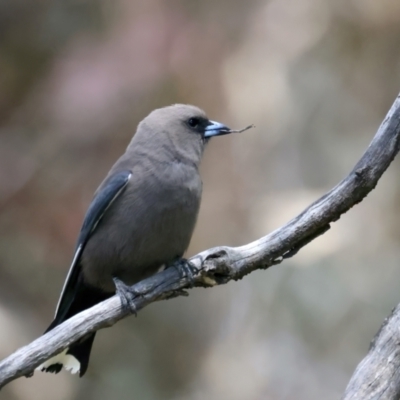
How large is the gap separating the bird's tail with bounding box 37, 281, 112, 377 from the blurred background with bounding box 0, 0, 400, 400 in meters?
1.68

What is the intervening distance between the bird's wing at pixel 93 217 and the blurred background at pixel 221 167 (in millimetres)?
1744

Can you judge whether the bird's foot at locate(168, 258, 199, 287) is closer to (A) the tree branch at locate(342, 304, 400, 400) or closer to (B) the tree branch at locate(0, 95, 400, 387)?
(B) the tree branch at locate(0, 95, 400, 387)

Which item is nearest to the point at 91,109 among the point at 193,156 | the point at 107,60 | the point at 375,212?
the point at 107,60

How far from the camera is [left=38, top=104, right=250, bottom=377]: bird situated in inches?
129

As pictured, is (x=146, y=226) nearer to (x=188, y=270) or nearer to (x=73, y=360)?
(x=188, y=270)

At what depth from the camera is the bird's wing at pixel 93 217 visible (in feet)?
11.1

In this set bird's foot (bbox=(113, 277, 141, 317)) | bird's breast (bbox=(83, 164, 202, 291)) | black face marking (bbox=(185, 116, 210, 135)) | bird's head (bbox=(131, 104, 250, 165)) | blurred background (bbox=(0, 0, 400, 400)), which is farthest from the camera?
blurred background (bbox=(0, 0, 400, 400))

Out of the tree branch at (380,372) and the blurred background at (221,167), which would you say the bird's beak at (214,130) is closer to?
the tree branch at (380,372)

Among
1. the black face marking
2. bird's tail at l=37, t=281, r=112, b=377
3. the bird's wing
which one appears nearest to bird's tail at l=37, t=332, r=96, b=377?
bird's tail at l=37, t=281, r=112, b=377

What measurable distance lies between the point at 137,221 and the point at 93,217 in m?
0.28

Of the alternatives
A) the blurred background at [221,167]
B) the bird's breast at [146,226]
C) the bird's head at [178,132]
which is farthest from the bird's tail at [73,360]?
the blurred background at [221,167]

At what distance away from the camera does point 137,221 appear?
129 inches

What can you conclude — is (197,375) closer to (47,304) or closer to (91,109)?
(47,304)

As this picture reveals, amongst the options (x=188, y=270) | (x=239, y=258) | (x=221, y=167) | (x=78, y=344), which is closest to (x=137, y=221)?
(x=188, y=270)
